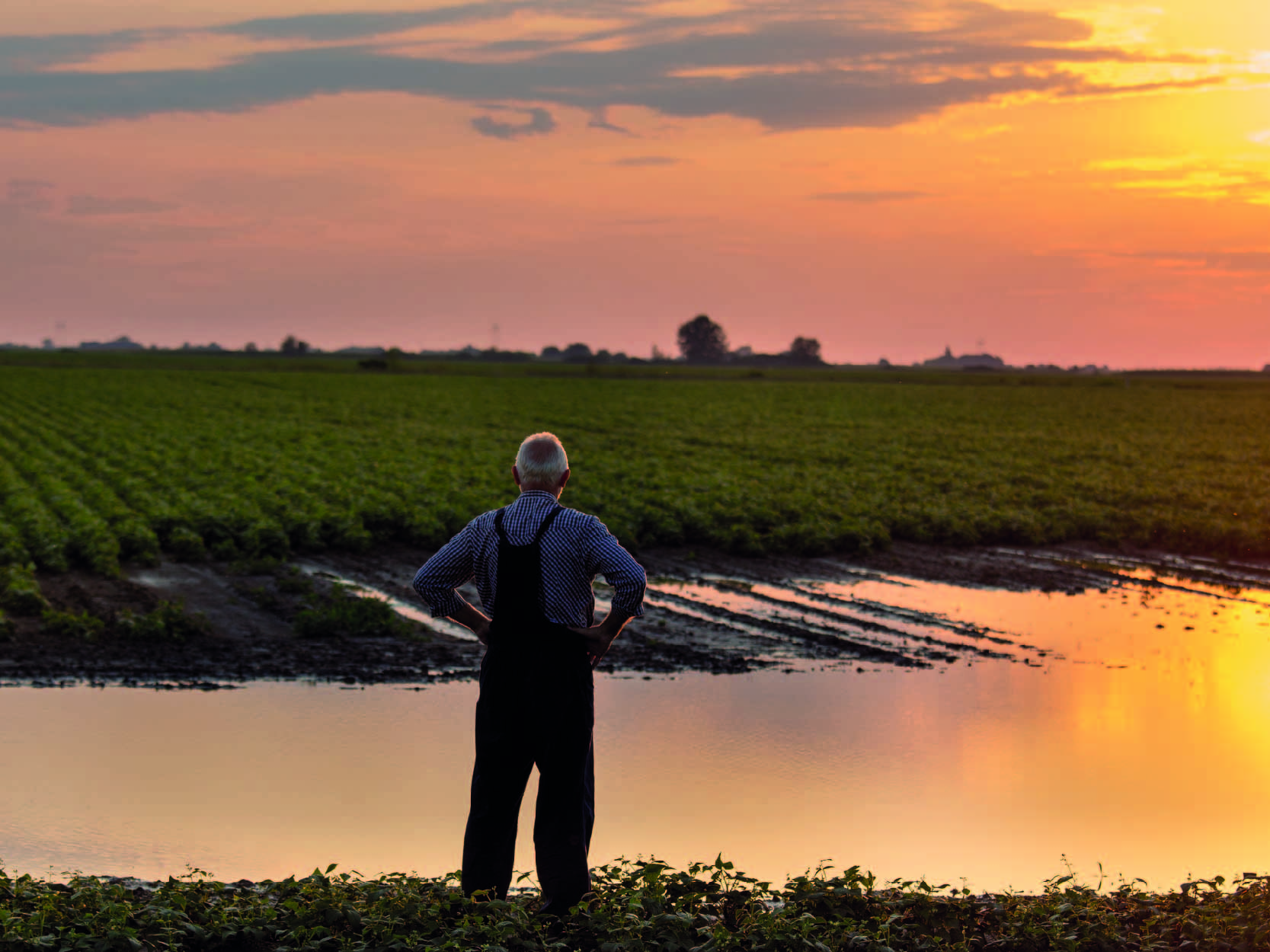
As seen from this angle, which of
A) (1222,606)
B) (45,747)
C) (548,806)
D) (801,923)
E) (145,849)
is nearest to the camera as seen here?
(801,923)

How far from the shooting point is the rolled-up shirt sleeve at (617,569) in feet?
19.4

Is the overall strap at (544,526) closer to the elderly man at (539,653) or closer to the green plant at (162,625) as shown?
the elderly man at (539,653)

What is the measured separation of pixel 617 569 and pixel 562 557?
26cm

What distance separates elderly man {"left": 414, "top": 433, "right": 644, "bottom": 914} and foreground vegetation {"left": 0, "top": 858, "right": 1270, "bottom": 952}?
0.26 metres

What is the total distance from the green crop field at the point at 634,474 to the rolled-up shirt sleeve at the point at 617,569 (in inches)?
482

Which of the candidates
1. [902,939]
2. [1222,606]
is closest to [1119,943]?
[902,939]

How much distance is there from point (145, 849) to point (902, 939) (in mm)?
4459

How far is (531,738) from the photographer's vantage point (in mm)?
6102

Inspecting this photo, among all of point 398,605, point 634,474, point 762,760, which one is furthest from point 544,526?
point 634,474

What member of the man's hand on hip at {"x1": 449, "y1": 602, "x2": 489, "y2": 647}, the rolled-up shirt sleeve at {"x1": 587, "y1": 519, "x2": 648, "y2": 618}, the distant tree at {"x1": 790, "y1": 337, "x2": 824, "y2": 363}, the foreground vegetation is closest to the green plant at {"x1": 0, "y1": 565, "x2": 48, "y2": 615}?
the foreground vegetation

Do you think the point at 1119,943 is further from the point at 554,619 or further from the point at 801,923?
the point at 554,619

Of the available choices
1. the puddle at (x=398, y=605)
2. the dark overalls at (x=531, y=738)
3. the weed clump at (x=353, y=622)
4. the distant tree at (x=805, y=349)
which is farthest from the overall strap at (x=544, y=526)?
the distant tree at (x=805, y=349)

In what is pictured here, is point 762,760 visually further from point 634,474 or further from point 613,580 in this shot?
point 634,474

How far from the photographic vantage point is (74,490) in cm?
2366
